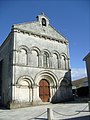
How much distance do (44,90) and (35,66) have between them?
353 cm

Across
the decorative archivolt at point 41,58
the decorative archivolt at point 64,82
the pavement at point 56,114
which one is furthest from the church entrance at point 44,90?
the pavement at point 56,114

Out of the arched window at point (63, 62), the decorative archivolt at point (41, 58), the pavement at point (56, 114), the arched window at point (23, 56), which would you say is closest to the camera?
the pavement at point (56, 114)

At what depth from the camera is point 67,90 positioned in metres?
24.4

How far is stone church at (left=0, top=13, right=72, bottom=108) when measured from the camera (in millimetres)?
20406

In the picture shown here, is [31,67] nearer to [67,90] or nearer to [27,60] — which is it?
[27,60]

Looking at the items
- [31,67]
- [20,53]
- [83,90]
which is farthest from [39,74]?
[83,90]

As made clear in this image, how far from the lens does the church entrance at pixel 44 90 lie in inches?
870

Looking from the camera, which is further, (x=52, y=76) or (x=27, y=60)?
(x=52, y=76)

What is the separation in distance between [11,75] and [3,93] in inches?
177

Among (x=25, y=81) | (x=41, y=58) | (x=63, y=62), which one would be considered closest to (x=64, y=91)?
(x=63, y=62)

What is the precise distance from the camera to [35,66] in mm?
22141

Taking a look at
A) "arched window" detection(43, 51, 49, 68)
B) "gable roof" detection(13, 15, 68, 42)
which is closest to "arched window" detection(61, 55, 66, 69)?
"arched window" detection(43, 51, 49, 68)

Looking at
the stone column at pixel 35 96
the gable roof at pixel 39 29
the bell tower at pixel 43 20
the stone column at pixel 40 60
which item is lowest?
the stone column at pixel 35 96

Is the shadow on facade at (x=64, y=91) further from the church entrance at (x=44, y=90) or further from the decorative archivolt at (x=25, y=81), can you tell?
the decorative archivolt at (x=25, y=81)
